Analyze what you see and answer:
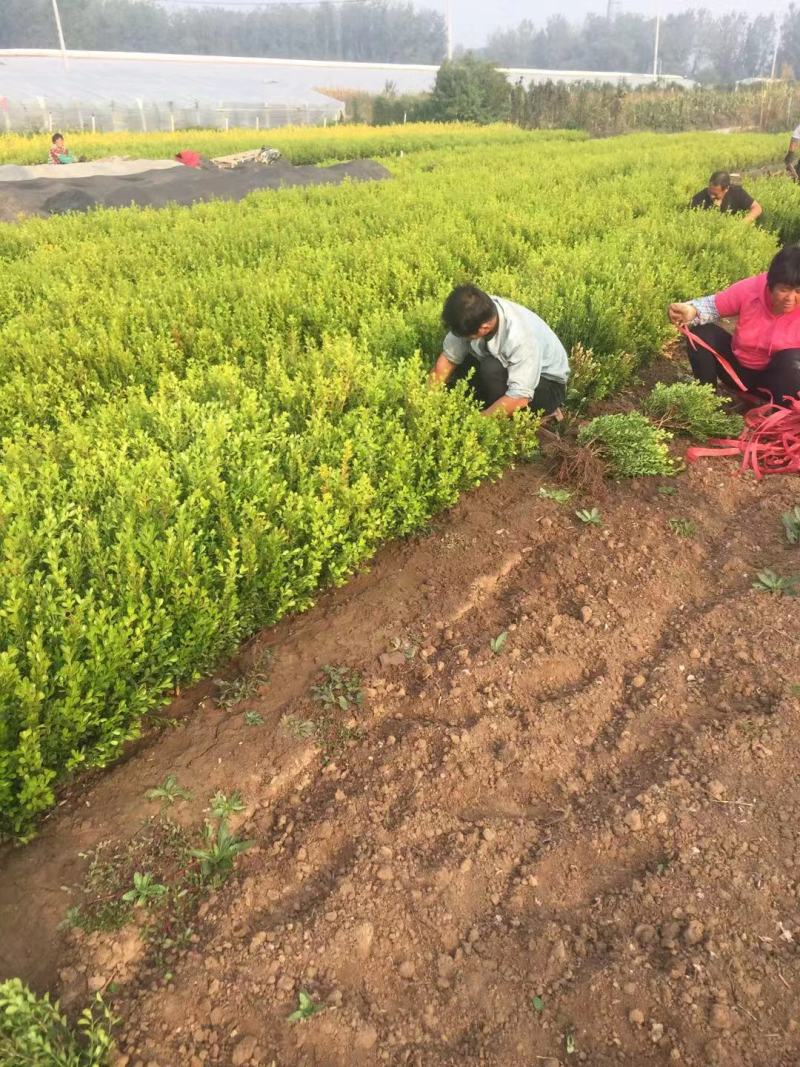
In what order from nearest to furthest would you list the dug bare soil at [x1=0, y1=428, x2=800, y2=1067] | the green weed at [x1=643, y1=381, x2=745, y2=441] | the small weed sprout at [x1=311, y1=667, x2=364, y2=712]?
the dug bare soil at [x1=0, y1=428, x2=800, y2=1067]
the small weed sprout at [x1=311, y1=667, x2=364, y2=712]
the green weed at [x1=643, y1=381, x2=745, y2=441]

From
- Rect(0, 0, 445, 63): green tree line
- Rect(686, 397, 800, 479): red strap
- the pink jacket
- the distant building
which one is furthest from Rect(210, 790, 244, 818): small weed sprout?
Rect(0, 0, 445, 63): green tree line

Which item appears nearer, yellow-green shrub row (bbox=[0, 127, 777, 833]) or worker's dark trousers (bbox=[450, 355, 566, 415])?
yellow-green shrub row (bbox=[0, 127, 777, 833])

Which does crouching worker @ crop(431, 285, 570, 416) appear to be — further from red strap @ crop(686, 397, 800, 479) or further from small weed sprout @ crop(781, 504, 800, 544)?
small weed sprout @ crop(781, 504, 800, 544)

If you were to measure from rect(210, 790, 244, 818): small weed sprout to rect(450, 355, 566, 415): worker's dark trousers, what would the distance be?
276cm

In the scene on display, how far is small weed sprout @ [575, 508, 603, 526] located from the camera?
3.94 meters

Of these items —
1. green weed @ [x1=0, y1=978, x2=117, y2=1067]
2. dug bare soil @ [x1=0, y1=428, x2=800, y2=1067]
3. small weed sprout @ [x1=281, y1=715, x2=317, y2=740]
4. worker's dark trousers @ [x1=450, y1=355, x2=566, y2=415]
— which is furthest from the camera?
worker's dark trousers @ [x1=450, y1=355, x2=566, y2=415]

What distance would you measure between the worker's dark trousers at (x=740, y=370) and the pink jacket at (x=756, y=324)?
0.06m

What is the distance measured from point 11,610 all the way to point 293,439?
1.57 metres

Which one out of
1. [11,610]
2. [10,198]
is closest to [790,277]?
[11,610]

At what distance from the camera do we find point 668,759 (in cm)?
266

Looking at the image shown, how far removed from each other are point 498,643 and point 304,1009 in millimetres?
1616

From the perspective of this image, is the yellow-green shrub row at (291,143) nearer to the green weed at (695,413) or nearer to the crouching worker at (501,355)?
the crouching worker at (501,355)

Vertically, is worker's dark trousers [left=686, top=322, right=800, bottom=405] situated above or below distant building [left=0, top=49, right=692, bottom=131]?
below

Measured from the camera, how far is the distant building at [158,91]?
39.6 meters
